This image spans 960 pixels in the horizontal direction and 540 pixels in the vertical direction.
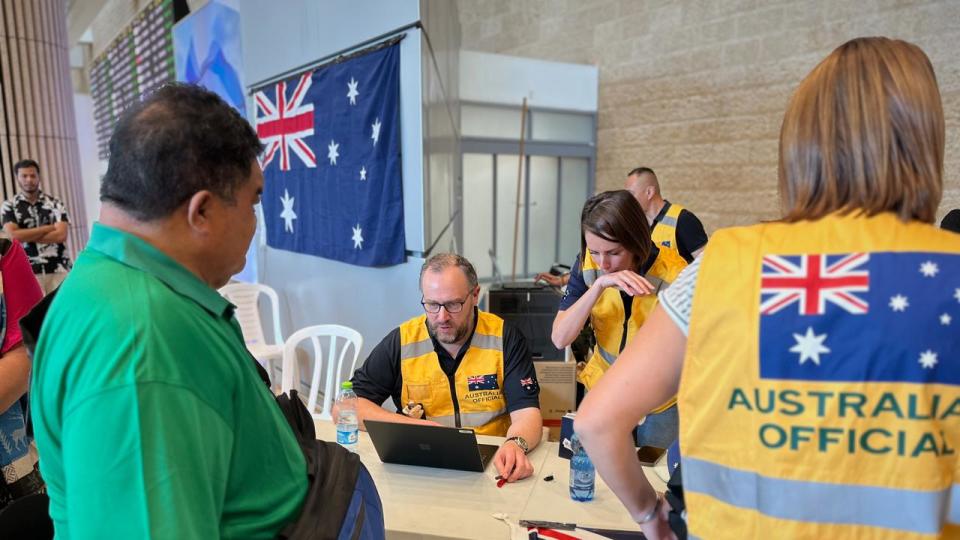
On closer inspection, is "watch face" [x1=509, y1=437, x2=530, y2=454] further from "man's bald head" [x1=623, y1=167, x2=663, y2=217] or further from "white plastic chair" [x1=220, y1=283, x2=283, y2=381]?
"white plastic chair" [x1=220, y1=283, x2=283, y2=381]

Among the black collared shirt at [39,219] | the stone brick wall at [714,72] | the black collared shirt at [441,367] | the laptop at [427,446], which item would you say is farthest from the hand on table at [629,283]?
the black collared shirt at [39,219]

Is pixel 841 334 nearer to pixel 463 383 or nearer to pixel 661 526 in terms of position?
pixel 661 526

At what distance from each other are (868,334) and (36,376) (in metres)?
1.05

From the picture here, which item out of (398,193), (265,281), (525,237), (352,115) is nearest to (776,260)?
(398,193)

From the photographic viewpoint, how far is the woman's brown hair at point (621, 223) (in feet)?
6.77

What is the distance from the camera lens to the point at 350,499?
37.7 inches

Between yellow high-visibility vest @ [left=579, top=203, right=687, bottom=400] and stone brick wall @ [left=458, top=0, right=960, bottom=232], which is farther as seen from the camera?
stone brick wall @ [left=458, top=0, right=960, bottom=232]

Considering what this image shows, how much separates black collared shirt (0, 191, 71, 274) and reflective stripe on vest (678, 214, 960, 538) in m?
5.41

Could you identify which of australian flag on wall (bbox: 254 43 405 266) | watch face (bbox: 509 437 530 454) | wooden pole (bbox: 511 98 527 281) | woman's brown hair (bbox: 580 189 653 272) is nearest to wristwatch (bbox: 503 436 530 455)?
watch face (bbox: 509 437 530 454)

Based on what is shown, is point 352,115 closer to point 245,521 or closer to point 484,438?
point 484,438

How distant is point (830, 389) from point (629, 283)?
126 centimetres

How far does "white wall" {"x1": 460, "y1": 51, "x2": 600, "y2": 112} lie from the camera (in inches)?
232

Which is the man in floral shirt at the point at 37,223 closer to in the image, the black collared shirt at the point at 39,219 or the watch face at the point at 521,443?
the black collared shirt at the point at 39,219

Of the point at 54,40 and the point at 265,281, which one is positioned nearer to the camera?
the point at 265,281
